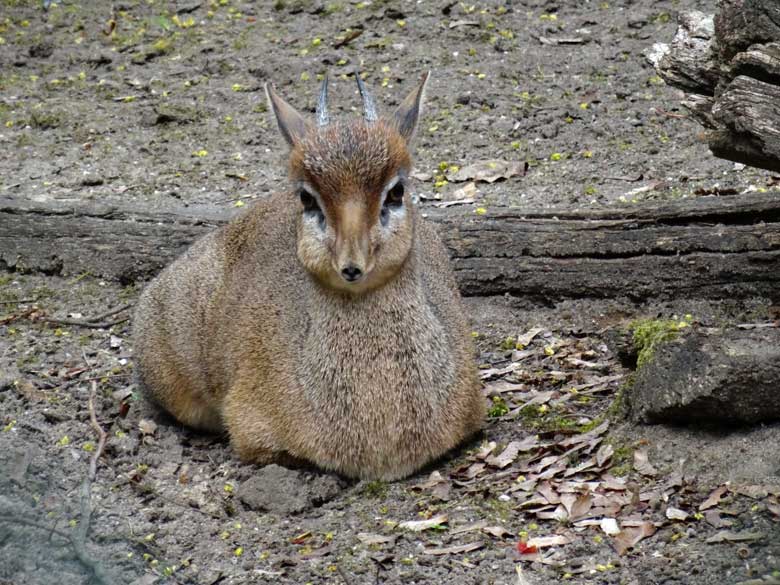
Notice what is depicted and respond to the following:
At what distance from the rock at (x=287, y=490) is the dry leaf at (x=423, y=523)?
58cm

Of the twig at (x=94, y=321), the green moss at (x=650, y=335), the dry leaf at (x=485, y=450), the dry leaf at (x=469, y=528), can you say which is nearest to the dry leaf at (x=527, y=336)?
the green moss at (x=650, y=335)

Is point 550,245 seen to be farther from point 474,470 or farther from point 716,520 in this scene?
point 716,520

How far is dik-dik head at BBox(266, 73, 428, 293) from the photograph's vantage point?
606cm

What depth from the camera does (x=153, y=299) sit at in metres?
8.28

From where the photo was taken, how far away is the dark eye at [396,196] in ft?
20.7

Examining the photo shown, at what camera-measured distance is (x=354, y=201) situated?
6113 millimetres

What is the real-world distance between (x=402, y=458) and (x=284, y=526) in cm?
77

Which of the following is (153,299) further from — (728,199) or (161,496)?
(728,199)

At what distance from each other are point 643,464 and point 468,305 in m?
3.01

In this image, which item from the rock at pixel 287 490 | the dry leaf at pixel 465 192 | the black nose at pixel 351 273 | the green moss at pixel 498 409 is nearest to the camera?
the black nose at pixel 351 273

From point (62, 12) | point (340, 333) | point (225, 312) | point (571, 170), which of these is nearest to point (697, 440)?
point (340, 333)

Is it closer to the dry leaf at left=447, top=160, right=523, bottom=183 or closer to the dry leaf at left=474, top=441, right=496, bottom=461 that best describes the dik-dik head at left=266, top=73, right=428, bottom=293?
the dry leaf at left=474, top=441, right=496, bottom=461

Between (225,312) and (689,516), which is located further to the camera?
(225,312)

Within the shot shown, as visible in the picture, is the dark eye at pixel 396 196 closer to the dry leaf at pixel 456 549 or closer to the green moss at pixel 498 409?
the green moss at pixel 498 409
